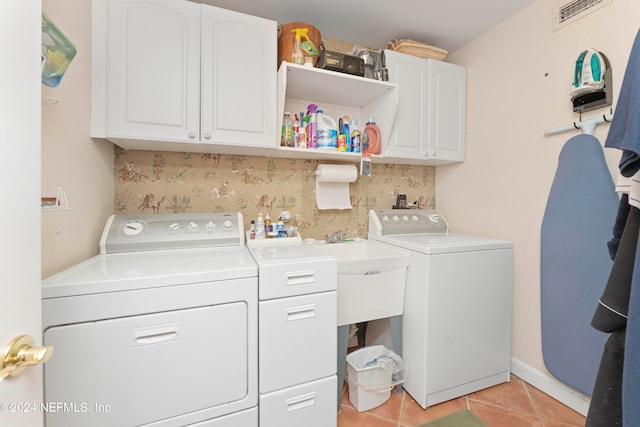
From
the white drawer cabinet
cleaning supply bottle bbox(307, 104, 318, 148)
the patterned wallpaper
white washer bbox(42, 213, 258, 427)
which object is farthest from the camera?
cleaning supply bottle bbox(307, 104, 318, 148)

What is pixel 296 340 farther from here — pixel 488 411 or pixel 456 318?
pixel 488 411

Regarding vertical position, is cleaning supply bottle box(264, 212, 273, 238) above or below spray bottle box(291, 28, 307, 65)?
below

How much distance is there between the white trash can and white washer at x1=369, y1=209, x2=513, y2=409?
89 mm

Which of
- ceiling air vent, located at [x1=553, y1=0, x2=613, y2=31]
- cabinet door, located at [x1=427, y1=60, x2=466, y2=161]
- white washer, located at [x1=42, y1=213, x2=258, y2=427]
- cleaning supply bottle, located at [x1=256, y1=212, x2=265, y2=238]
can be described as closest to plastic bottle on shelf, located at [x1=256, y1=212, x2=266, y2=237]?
cleaning supply bottle, located at [x1=256, y1=212, x2=265, y2=238]

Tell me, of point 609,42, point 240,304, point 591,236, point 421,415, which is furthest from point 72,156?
point 609,42

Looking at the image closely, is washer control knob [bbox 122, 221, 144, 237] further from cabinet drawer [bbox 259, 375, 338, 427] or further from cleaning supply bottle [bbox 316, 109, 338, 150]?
cleaning supply bottle [bbox 316, 109, 338, 150]

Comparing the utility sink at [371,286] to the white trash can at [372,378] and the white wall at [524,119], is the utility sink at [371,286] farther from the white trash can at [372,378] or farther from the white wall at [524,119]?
the white wall at [524,119]

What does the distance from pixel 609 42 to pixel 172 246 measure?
264cm

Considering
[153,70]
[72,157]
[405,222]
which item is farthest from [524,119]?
[72,157]

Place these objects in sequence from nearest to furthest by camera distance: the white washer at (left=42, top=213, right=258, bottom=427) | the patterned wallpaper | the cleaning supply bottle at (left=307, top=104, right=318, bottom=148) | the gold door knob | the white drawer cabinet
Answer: the gold door knob
the white washer at (left=42, top=213, right=258, bottom=427)
the white drawer cabinet
the patterned wallpaper
the cleaning supply bottle at (left=307, top=104, right=318, bottom=148)

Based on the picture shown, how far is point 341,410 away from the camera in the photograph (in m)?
1.61

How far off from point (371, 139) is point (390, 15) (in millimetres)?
845

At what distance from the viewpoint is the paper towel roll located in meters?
2.05

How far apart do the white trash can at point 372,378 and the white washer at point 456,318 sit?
0.29 ft
